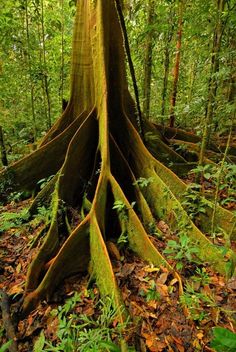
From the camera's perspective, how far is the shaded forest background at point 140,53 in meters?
3.78

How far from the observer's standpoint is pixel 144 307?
8.36 feet

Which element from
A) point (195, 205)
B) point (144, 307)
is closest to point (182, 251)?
point (144, 307)

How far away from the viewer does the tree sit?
2961 mm

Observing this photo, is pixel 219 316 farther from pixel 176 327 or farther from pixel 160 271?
pixel 160 271

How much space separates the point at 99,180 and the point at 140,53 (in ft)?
15.6

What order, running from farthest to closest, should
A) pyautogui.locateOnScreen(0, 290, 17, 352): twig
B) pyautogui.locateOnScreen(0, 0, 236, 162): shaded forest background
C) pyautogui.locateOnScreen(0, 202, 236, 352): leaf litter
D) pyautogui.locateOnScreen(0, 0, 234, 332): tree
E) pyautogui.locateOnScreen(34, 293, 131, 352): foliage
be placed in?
pyautogui.locateOnScreen(0, 0, 236, 162): shaded forest background → pyautogui.locateOnScreen(0, 0, 234, 332): tree → pyautogui.locateOnScreen(0, 290, 17, 352): twig → pyautogui.locateOnScreen(0, 202, 236, 352): leaf litter → pyautogui.locateOnScreen(34, 293, 131, 352): foliage

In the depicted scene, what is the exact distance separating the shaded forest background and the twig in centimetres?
303

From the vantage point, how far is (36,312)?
2.72m

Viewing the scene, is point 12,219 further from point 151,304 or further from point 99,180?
point 151,304

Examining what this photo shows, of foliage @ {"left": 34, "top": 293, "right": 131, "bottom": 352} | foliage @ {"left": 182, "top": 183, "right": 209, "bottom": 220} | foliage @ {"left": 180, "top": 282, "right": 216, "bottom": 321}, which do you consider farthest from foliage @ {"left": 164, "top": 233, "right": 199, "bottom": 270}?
foliage @ {"left": 34, "top": 293, "right": 131, "bottom": 352}

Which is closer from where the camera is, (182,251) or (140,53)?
(182,251)

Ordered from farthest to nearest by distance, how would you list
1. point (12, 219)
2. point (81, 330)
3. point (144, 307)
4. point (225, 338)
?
point (12, 219) → point (144, 307) → point (81, 330) → point (225, 338)

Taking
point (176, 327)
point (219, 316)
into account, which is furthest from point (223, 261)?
point (176, 327)

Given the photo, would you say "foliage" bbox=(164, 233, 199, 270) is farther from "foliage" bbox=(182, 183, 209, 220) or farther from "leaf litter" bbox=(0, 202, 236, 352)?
"foliage" bbox=(182, 183, 209, 220)
